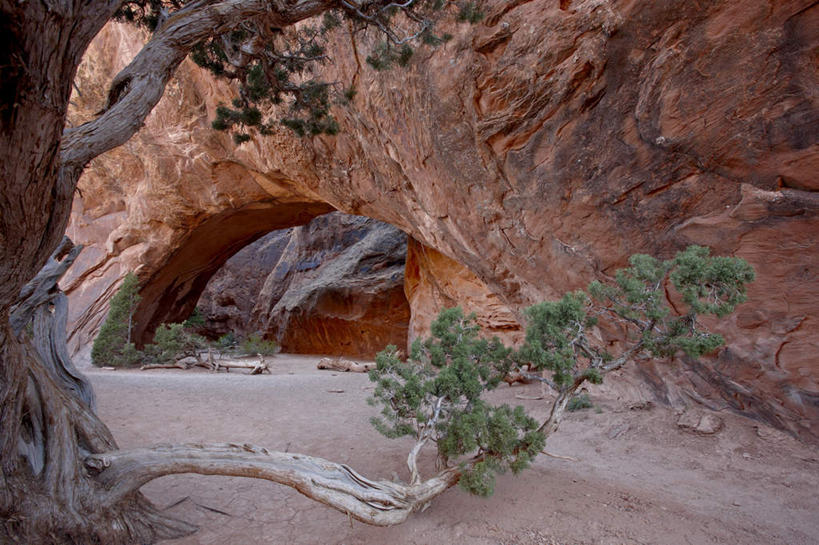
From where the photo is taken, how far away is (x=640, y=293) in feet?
11.1

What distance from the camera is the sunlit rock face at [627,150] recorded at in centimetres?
440

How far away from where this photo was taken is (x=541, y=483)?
3.96 meters

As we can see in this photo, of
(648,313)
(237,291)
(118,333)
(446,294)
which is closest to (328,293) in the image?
(446,294)

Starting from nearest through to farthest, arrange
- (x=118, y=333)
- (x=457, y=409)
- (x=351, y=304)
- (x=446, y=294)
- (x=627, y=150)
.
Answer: (x=457, y=409), (x=627, y=150), (x=118, y=333), (x=446, y=294), (x=351, y=304)

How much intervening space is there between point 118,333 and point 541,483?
13.4m

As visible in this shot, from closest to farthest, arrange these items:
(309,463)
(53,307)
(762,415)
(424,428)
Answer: (309,463)
(424,428)
(53,307)
(762,415)

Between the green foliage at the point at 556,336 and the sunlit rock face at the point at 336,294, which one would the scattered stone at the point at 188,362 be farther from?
the green foliage at the point at 556,336

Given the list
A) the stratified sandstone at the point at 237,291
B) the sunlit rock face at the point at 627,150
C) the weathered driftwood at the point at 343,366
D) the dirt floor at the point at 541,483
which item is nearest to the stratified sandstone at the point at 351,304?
the stratified sandstone at the point at 237,291

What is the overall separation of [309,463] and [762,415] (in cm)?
573

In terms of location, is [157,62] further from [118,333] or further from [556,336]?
[118,333]

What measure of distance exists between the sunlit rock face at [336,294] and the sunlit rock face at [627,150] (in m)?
9.34

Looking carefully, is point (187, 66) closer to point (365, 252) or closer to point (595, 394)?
point (365, 252)

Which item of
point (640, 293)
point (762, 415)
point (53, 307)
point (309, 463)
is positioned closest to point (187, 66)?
point (53, 307)

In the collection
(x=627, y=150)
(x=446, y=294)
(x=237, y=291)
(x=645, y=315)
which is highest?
(x=627, y=150)
